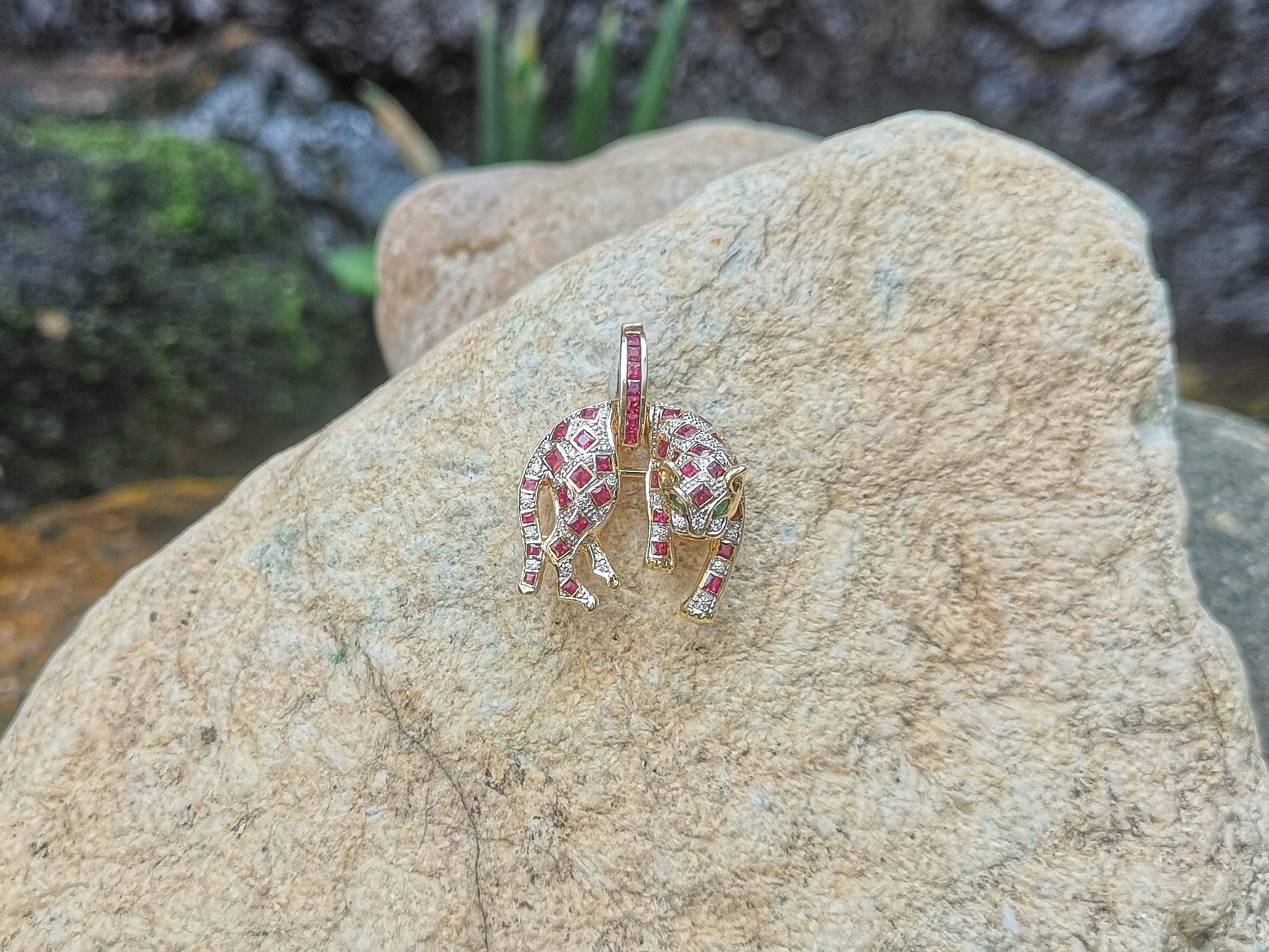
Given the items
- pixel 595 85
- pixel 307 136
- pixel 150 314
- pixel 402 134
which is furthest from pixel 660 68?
pixel 150 314

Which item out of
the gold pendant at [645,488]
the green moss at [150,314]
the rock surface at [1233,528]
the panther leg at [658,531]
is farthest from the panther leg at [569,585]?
the green moss at [150,314]

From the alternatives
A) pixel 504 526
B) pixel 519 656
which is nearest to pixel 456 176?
pixel 504 526

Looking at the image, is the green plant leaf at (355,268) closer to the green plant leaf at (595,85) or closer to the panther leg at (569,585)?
the green plant leaf at (595,85)

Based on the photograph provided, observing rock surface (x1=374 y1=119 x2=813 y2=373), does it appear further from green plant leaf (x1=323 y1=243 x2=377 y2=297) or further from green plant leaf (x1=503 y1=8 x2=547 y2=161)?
green plant leaf (x1=503 y1=8 x2=547 y2=161)

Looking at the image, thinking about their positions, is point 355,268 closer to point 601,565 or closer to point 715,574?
point 601,565

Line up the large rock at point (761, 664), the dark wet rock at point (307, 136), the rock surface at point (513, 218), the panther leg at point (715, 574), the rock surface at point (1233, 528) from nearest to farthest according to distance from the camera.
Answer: the large rock at point (761, 664) → the panther leg at point (715, 574) → the rock surface at point (1233, 528) → the rock surface at point (513, 218) → the dark wet rock at point (307, 136)

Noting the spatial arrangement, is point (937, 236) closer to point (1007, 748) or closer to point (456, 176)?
point (1007, 748)

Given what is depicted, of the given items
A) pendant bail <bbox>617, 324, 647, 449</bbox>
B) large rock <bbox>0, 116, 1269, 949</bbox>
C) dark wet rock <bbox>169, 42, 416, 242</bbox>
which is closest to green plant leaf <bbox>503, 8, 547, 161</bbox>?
dark wet rock <bbox>169, 42, 416, 242</bbox>
